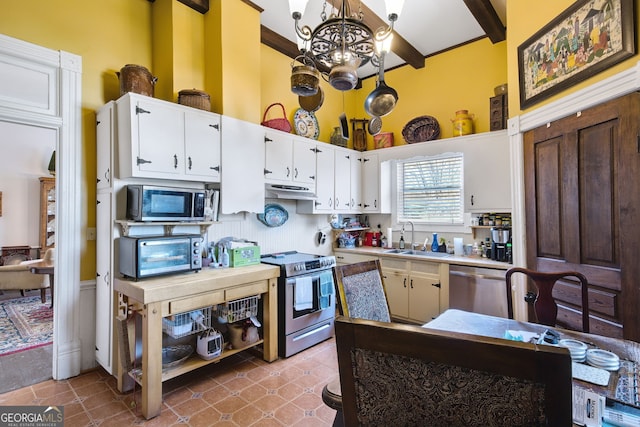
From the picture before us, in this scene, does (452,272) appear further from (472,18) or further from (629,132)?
(472,18)

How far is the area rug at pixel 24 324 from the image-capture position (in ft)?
10.8

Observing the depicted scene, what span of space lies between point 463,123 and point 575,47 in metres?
1.60

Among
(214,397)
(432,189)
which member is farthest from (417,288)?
(214,397)

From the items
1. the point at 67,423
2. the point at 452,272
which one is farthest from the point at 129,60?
the point at 452,272

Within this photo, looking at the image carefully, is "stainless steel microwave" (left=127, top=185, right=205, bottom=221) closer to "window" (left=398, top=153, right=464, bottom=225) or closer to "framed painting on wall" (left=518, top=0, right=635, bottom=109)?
"window" (left=398, top=153, right=464, bottom=225)

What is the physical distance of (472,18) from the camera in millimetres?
3479

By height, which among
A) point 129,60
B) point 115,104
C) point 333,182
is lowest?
point 333,182

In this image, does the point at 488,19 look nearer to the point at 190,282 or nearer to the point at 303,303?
the point at 303,303

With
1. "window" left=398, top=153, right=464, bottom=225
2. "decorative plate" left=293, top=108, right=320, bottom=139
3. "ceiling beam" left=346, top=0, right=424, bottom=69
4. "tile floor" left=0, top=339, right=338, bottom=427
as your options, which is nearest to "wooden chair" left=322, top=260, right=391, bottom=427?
"tile floor" left=0, top=339, right=338, bottom=427

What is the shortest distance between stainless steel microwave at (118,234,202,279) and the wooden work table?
7 cm

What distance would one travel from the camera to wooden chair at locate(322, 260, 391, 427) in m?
1.82

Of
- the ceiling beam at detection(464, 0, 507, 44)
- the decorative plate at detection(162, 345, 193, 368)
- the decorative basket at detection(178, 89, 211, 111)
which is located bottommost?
the decorative plate at detection(162, 345, 193, 368)

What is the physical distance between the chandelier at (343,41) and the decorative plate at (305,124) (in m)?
2.02

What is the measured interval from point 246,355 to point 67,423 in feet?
4.57
